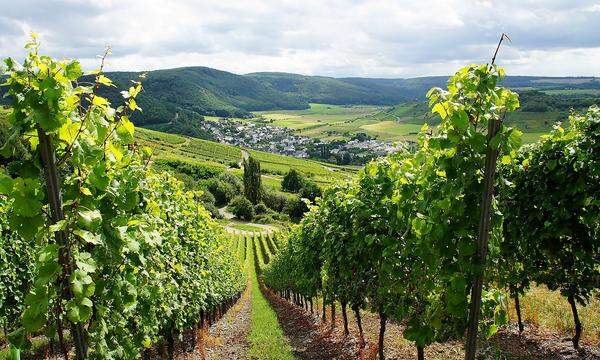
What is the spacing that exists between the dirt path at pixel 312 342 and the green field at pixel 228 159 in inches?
3972

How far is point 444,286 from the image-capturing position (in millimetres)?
4699

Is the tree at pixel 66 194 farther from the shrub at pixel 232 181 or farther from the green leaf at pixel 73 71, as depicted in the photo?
the shrub at pixel 232 181

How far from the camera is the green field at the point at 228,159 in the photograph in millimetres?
132675

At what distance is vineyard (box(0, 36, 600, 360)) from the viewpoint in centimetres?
324

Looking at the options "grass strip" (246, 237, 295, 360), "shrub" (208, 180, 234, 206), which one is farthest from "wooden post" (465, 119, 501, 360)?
"shrub" (208, 180, 234, 206)

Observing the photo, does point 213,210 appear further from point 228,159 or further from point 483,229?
point 483,229

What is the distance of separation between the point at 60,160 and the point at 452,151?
136 inches

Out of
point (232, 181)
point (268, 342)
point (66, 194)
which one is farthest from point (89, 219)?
point (232, 181)

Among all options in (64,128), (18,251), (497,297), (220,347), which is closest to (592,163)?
(497,297)

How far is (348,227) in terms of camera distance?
10.3 meters

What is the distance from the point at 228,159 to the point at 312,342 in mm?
144580

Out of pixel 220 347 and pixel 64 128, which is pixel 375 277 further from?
pixel 220 347

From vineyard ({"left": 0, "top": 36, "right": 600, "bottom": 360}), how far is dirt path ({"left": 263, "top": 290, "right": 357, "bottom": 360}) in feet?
0.46

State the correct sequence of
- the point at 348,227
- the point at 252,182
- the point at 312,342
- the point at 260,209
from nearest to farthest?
the point at 348,227
the point at 312,342
the point at 260,209
the point at 252,182
